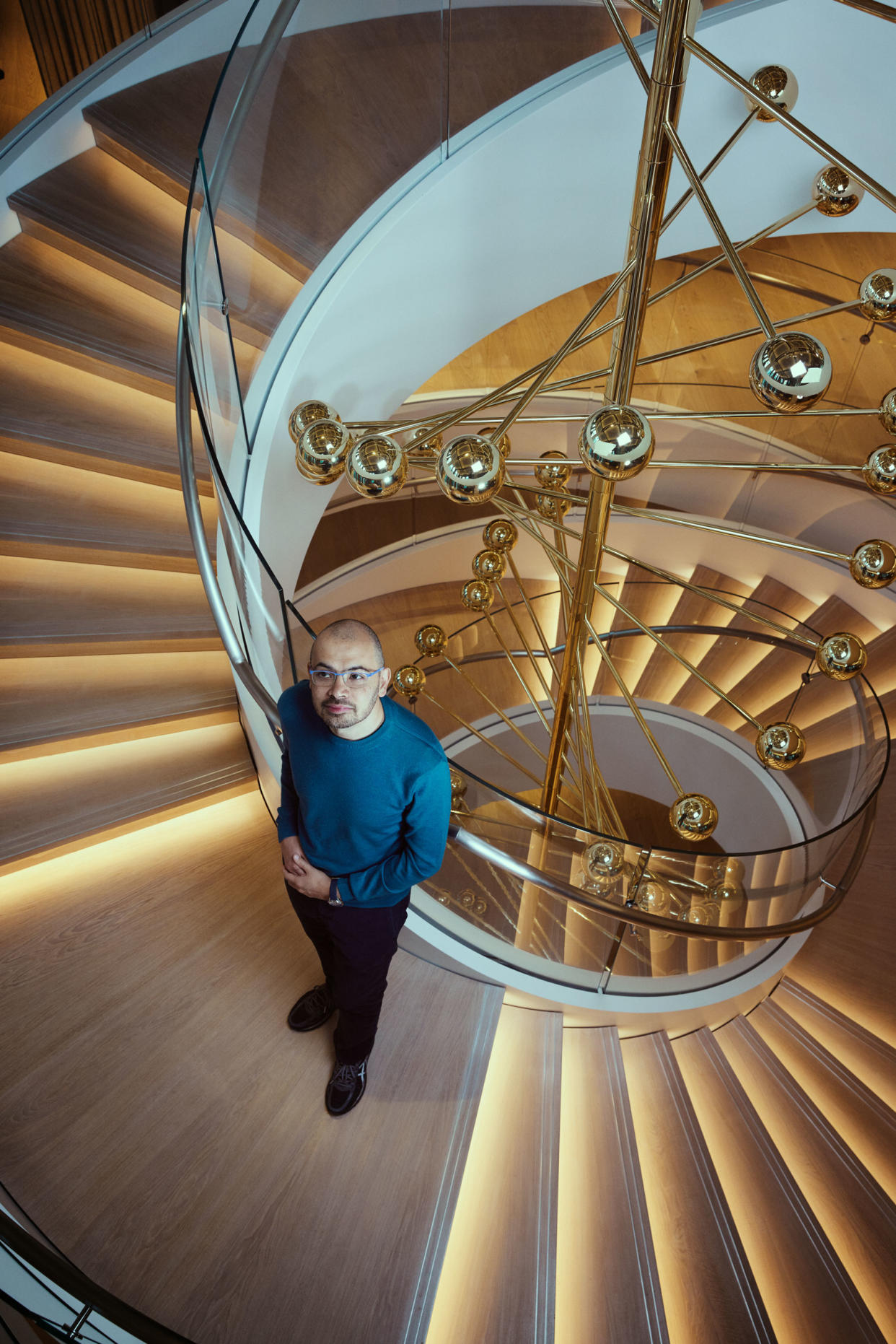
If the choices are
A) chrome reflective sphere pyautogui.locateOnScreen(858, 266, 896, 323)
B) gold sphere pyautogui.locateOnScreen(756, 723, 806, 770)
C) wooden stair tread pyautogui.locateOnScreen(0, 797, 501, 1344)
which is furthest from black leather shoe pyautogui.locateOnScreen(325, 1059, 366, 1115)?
chrome reflective sphere pyautogui.locateOnScreen(858, 266, 896, 323)

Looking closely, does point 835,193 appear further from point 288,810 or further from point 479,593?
point 288,810

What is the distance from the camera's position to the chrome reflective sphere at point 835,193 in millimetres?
2566

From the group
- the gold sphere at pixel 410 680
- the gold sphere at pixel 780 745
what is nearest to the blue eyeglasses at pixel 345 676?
the gold sphere at pixel 780 745

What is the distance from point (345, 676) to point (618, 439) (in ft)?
2.60

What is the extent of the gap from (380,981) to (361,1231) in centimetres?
69

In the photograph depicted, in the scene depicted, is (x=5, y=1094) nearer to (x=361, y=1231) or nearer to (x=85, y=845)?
(x=85, y=845)

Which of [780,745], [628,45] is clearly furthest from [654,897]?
[628,45]

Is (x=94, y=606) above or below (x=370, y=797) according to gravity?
above

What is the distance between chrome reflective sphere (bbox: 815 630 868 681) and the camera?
2.64 meters

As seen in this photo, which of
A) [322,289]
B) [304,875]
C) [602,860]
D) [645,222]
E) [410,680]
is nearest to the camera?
[645,222]

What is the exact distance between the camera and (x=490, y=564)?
3701mm

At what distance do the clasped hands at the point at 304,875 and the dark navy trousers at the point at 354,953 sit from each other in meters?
0.11

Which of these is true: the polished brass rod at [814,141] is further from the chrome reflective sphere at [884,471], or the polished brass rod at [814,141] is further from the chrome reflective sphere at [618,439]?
the chrome reflective sphere at [884,471]

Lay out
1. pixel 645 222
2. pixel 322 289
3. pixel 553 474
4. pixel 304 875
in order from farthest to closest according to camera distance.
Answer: pixel 322 289, pixel 553 474, pixel 304 875, pixel 645 222
